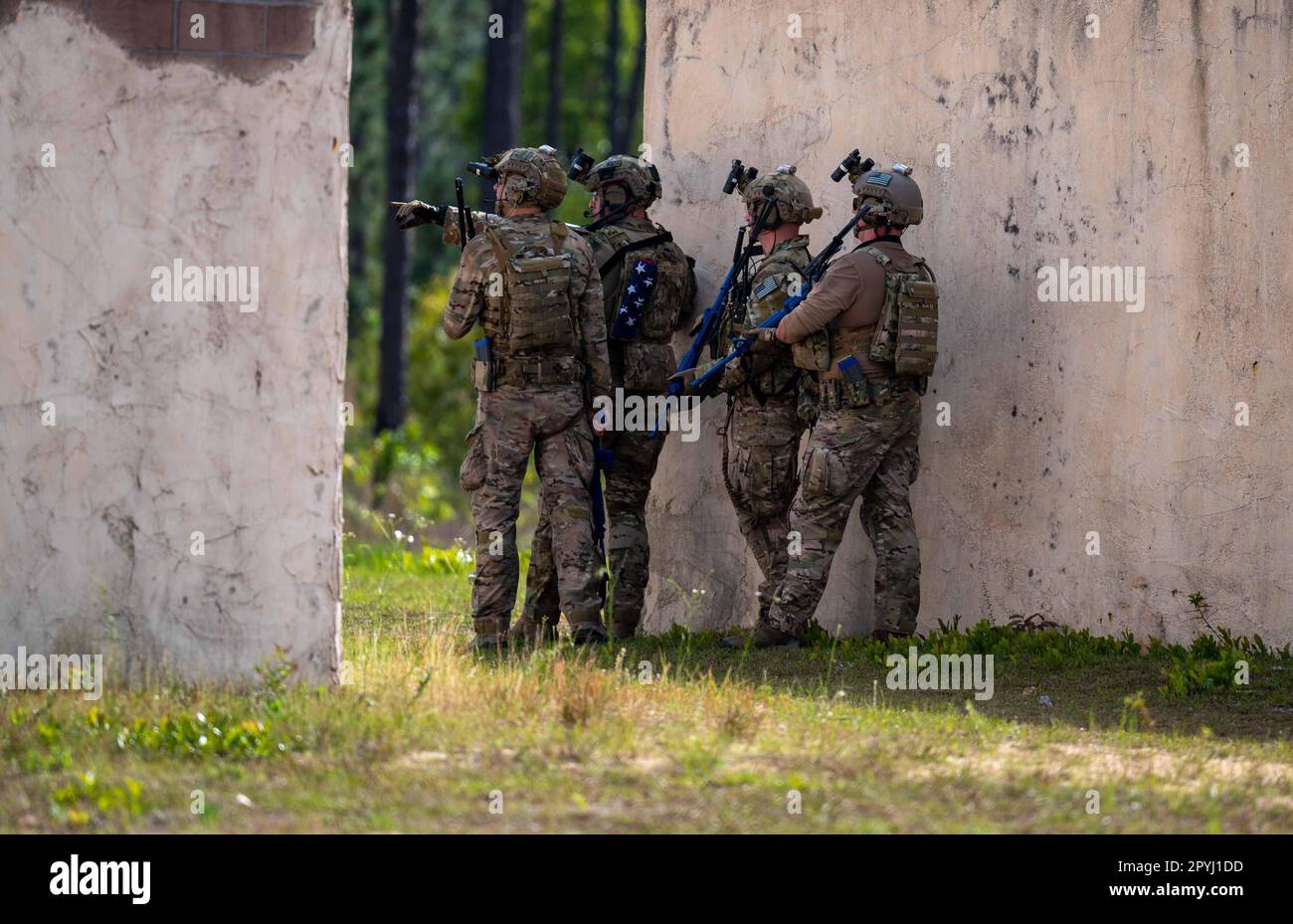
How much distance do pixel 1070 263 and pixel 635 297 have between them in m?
2.19

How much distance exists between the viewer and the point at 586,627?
29.9 feet

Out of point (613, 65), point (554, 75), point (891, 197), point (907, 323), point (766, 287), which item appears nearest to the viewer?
point (907, 323)

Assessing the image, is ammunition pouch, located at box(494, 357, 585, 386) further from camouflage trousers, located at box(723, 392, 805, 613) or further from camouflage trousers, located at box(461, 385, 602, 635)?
camouflage trousers, located at box(723, 392, 805, 613)

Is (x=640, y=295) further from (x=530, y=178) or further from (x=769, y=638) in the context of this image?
(x=769, y=638)

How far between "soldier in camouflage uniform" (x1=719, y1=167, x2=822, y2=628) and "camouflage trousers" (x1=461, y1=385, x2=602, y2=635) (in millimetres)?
788

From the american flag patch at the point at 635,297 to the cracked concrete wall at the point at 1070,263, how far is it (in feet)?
2.10

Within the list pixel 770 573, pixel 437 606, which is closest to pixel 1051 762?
pixel 770 573

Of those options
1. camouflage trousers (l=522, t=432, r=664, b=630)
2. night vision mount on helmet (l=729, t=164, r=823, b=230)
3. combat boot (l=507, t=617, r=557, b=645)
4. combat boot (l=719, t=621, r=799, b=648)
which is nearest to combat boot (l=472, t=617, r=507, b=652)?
combat boot (l=507, t=617, r=557, b=645)

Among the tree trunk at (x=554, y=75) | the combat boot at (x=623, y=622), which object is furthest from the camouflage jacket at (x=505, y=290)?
the tree trunk at (x=554, y=75)

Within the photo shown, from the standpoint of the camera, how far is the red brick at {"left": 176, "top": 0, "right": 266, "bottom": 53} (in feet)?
23.2

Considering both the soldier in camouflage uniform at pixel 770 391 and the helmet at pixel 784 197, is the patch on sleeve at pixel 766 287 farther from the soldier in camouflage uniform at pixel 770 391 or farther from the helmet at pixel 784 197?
the helmet at pixel 784 197

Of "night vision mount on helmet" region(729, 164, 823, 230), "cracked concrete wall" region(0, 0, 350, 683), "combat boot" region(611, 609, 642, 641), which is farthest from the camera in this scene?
"combat boot" region(611, 609, 642, 641)

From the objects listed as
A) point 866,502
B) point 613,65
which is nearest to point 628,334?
point 866,502
